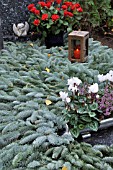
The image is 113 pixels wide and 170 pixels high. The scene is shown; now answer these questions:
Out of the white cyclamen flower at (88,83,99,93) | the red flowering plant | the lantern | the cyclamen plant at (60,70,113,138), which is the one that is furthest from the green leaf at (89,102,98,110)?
the red flowering plant

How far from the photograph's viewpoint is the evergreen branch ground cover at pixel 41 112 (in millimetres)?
2158

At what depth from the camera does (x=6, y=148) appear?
7.42 feet

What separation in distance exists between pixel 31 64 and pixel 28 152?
4.83ft

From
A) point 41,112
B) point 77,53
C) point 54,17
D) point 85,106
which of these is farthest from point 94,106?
point 54,17

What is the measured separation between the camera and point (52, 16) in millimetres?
3961

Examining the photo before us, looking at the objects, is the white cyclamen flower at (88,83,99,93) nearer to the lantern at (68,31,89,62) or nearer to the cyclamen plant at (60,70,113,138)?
the cyclamen plant at (60,70,113,138)

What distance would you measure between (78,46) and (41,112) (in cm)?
121

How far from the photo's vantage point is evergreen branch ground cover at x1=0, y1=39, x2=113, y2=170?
2158mm

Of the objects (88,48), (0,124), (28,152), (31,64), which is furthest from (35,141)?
(88,48)

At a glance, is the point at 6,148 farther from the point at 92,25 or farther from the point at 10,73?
the point at 92,25

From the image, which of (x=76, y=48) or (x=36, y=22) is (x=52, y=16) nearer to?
(x=36, y=22)

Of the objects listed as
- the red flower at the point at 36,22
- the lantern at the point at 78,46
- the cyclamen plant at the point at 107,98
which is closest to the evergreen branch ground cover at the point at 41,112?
the lantern at the point at 78,46

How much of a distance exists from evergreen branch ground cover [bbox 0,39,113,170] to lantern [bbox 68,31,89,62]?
8 centimetres

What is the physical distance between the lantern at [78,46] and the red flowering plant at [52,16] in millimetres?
588
